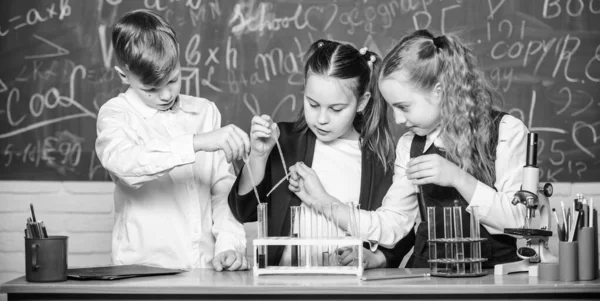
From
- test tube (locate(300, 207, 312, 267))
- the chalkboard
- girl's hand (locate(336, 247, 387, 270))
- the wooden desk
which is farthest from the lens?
the chalkboard

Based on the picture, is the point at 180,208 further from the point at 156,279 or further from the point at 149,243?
the point at 156,279

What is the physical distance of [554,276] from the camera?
1.79 meters

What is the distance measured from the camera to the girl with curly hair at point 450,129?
2.16 meters

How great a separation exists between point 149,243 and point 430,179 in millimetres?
843

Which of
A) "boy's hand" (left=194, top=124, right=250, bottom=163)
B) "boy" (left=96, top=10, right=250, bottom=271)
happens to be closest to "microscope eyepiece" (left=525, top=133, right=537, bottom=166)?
"boy's hand" (left=194, top=124, right=250, bottom=163)

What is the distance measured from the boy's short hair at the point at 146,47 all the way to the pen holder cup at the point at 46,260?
0.60 m

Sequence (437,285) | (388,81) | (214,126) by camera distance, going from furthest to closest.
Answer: (214,126) < (388,81) < (437,285)

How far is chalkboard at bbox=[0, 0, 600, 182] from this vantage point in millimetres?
3365

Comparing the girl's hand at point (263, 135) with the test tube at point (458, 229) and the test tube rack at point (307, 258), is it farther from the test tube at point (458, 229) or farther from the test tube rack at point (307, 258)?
the test tube at point (458, 229)

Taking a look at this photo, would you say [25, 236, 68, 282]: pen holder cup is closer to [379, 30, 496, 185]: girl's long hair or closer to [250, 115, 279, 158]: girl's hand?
[250, 115, 279, 158]: girl's hand

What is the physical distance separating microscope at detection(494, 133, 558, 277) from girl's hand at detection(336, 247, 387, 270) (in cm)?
37

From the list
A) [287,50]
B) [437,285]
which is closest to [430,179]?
[437,285]

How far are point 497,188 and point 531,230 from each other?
30 centimetres

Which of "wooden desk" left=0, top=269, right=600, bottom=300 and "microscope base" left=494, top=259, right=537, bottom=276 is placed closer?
"wooden desk" left=0, top=269, right=600, bottom=300
